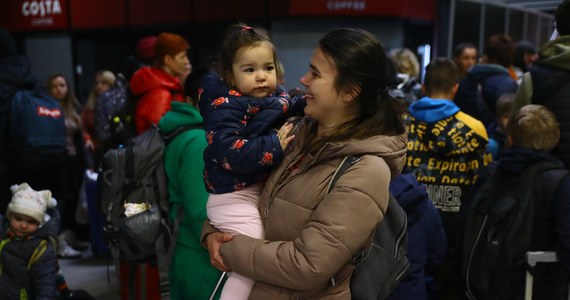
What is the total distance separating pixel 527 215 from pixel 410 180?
0.51 m

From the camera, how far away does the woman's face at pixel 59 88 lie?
5.47 meters

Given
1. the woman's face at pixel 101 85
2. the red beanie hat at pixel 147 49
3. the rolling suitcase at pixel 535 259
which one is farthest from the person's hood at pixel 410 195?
the woman's face at pixel 101 85

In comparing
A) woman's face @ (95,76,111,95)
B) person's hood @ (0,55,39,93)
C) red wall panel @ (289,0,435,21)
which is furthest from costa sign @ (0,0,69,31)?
person's hood @ (0,55,39,93)

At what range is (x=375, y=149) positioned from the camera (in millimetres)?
1312

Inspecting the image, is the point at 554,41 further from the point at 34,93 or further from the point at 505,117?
the point at 34,93

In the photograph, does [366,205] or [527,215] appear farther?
[527,215]

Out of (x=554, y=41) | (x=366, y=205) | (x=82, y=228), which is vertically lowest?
(x=82, y=228)

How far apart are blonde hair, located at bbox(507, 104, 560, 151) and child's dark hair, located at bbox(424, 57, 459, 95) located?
29.7 inches

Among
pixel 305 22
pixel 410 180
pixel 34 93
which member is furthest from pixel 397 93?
pixel 305 22

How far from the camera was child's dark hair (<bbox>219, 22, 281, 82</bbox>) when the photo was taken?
1.64 metres

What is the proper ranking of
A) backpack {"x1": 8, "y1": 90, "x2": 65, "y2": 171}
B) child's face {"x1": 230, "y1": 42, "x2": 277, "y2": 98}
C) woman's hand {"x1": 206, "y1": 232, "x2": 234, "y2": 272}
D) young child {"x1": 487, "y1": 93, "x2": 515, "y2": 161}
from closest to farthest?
1. woman's hand {"x1": 206, "y1": 232, "x2": 234, "y2": 272}
2. child's face {"x1": 230, "y1": 42, "x2": 277, "y2": 98}
3. young child {"x1": 487, "y1": 93, "x2": 515, "y2": 161}
4. backpack {"x1": 8, "y1": 90, "x2": 65, "y2": 171}

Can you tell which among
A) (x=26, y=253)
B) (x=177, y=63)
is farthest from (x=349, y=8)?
(x=26, y=253)

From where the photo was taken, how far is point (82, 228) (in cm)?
541

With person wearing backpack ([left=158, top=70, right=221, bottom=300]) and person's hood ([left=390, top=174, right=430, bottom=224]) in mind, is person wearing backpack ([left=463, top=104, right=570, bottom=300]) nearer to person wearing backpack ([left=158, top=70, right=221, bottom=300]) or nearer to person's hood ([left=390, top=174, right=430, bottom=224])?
person's hood ([left=390, top=174, right=430, bottom=224])
